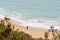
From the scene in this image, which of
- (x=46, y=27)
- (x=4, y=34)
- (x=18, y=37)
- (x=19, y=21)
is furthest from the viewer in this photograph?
(x=19, y=21)

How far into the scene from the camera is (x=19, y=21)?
27906 millimetres

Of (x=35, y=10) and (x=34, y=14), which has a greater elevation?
(x=35, y=10)

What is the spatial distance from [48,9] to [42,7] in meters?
1.12

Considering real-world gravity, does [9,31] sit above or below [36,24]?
above

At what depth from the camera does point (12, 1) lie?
1762 inches

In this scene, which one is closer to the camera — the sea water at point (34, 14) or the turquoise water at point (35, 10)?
the sea water at point (34, 14)

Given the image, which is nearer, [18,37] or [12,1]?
[18,37]

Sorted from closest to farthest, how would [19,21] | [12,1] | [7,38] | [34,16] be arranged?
1. [7,38]
2. [19,21]
3. [34,16]
4. [12,1]

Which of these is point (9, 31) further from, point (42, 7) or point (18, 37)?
point (42, 7)

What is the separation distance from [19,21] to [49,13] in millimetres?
8416

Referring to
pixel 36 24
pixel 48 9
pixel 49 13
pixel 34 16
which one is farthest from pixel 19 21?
pixel 48 9

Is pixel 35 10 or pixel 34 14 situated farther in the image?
pixel 35 10

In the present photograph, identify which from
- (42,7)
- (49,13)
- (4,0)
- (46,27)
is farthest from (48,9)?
(46,27)

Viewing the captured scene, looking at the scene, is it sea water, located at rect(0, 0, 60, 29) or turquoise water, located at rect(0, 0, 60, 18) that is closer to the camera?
sea water, located at rect(0, 0, 60, 29)
